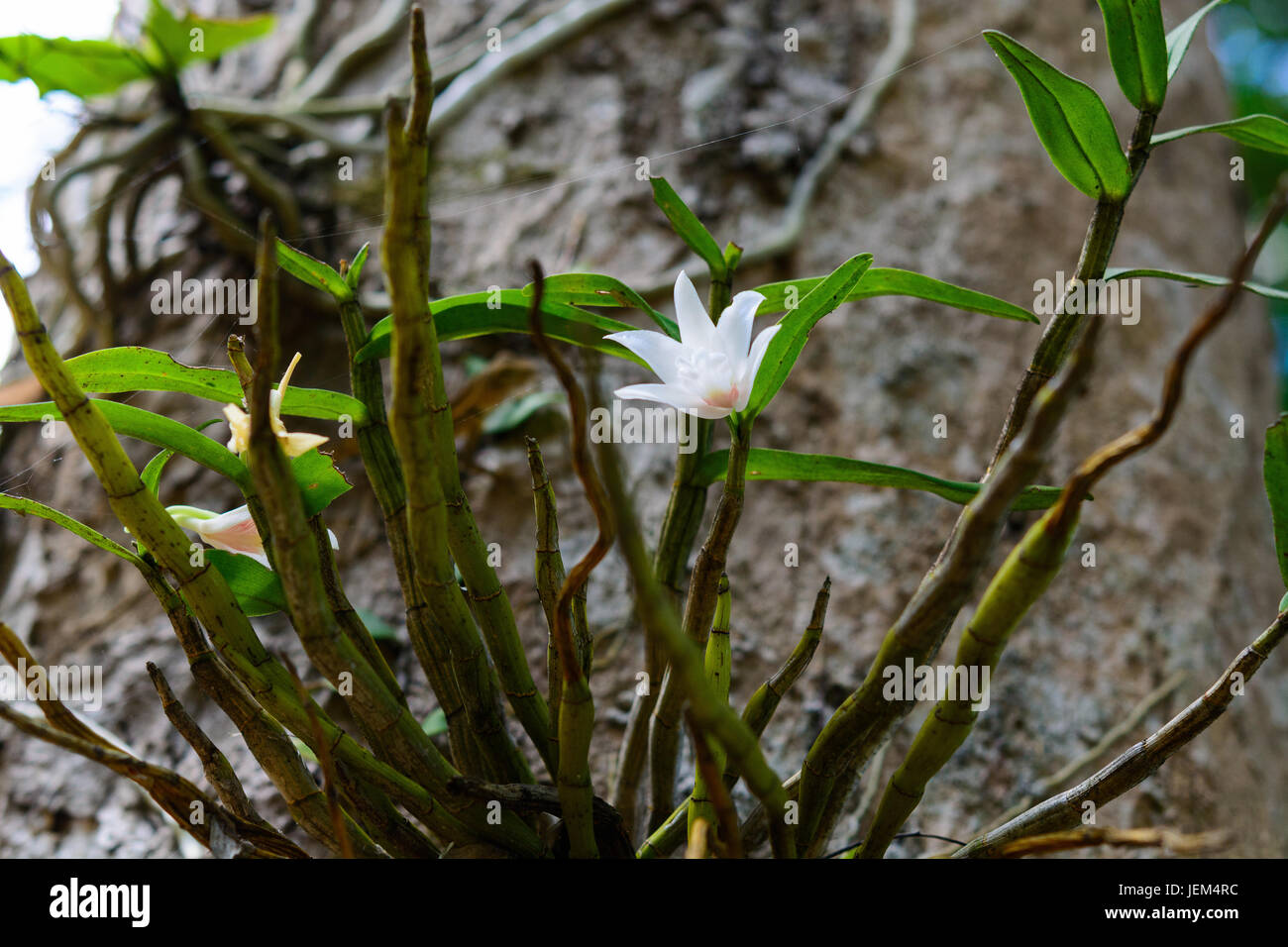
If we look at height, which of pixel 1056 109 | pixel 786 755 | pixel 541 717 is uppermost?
pixel 1056 109

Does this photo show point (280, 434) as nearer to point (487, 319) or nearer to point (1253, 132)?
point (487, 319)

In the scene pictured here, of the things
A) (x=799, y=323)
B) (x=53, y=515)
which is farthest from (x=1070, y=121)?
(x=53, y=515)

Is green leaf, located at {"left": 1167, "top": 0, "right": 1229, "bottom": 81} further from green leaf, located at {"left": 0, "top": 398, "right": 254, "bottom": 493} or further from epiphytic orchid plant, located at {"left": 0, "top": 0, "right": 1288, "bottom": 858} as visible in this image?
green leaf, located at {"left": 0, "top": 398, "right": 254, "bottom": 493}

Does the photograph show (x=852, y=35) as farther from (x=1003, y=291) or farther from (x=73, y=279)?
(x=73, y=279)

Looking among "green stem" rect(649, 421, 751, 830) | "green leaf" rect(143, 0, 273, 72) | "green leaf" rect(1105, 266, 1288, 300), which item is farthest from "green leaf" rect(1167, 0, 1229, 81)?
"green leaf" rect(143, 0, 273, 72)

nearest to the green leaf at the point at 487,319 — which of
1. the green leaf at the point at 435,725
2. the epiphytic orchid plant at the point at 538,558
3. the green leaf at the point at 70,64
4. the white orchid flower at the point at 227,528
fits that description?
the epiphytic orchid plant at the point at 538,558
